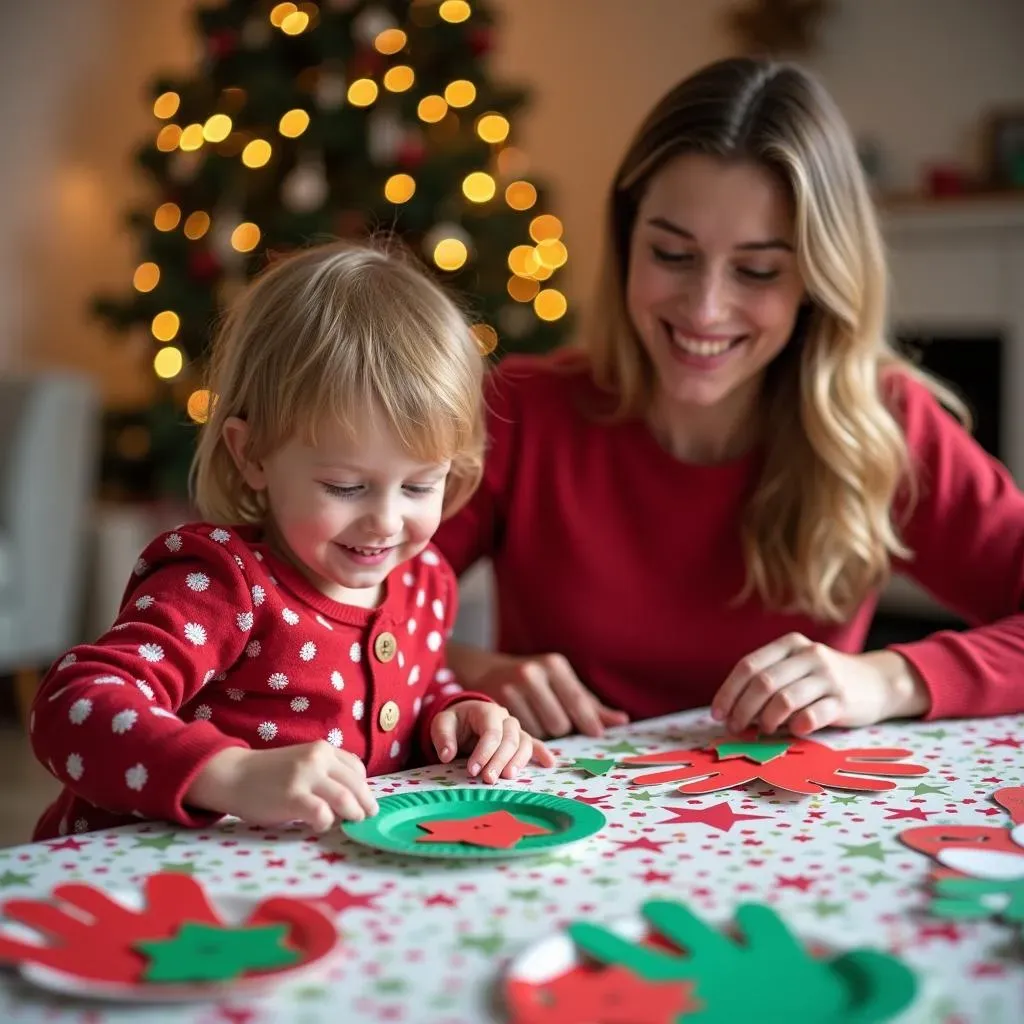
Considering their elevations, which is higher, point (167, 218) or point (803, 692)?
point (167, 218)

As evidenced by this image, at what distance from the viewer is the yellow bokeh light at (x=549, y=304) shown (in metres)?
4.30

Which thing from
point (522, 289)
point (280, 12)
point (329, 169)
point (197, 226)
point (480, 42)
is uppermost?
point (280, 12)

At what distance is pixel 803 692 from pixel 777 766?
0.12 m

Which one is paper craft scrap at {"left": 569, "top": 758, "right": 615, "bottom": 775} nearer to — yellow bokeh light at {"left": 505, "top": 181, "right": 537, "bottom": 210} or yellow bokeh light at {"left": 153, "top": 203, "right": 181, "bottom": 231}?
yellow bokeh light at {"left": 505, "top": 181, "right": 537, "bottom": 210}

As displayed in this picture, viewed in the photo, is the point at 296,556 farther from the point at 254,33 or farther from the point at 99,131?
the point at 99,131

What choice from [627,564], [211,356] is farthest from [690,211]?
[211,356]

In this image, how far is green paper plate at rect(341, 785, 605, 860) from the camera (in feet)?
2.90

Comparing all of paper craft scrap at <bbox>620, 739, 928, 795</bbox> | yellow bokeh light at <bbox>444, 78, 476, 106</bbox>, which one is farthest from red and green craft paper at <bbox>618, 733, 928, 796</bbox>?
yellow bokeh light at <bbox>444, 78, 476, 106</bbox>

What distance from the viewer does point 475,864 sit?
2.87 feet

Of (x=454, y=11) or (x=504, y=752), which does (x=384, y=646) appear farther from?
(x=454, y=11)

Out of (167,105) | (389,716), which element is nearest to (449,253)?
(167,105)

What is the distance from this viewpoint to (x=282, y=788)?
0.91 m

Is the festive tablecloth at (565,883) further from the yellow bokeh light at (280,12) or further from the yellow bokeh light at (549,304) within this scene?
the yellow bokeh light at (280,12)

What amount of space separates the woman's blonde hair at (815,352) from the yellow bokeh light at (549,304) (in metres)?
2.64
